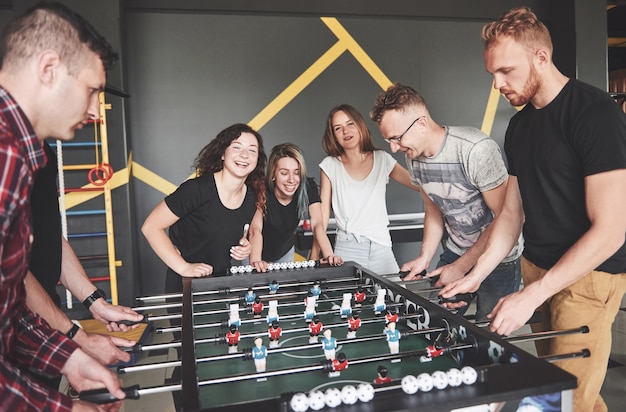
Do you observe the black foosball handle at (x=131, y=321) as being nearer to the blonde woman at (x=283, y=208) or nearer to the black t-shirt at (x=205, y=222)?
the black t-shirt at (x=205, y=222)

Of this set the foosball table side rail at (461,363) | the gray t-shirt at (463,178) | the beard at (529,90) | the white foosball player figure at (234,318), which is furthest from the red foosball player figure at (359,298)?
the beard at (529,90)

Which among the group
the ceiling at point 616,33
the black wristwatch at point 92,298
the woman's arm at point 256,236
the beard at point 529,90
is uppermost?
the ceiling at point 616,33

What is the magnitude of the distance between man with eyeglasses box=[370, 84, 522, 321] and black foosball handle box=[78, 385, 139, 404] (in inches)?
57.5

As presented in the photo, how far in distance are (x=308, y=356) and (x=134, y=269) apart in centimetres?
391

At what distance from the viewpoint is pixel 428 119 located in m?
2.61

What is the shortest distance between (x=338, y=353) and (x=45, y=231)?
1.16 m

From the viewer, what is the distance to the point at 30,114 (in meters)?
1.07

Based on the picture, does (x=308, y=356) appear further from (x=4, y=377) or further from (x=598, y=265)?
(x=598, y=265)

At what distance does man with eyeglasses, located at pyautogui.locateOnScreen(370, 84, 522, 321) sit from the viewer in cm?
250

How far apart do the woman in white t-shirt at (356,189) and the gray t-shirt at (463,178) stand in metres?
0.61

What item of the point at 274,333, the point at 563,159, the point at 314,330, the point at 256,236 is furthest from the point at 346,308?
the point at 256,236

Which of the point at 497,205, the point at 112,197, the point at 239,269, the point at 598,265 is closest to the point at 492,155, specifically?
the point at 497,205

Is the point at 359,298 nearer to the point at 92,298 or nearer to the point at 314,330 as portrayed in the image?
the point at 314,330

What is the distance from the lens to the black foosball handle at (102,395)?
121 centimetres
